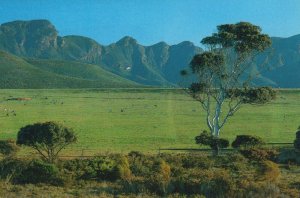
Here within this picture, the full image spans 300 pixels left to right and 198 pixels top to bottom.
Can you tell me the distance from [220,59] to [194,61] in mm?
2716

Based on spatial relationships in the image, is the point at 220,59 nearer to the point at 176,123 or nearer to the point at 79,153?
the point at 79,153

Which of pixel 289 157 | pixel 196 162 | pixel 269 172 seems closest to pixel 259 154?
pixel 289 157

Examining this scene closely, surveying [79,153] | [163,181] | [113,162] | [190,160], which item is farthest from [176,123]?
[163,181]

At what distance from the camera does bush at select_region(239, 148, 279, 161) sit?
135 ft

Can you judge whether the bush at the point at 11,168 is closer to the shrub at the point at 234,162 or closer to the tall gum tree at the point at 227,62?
the shrub at the point at 234,162

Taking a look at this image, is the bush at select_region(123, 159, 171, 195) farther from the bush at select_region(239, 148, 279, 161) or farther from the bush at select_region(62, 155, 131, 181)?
the bush at select_region(239, 148, 279, 161)

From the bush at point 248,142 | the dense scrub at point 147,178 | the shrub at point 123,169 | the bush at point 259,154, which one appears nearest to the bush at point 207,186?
the dense scrub at point 147,178

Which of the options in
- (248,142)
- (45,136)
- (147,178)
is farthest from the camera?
(248,142)

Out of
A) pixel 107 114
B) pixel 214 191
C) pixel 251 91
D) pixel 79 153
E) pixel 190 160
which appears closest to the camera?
pixel 214 191

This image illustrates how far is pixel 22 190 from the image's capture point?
87.2 ft

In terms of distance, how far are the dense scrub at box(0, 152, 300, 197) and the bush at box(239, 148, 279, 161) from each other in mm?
1939

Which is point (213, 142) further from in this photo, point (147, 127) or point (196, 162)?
point (147, 127)

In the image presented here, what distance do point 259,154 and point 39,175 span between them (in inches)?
744

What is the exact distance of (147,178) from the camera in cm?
2888
